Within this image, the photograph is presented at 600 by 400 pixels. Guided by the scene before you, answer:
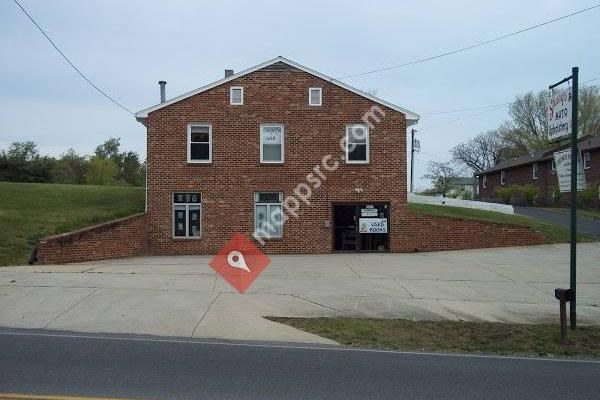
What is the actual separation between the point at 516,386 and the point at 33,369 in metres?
5.67

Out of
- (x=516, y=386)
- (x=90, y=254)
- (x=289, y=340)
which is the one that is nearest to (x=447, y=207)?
(x=90, y=254)

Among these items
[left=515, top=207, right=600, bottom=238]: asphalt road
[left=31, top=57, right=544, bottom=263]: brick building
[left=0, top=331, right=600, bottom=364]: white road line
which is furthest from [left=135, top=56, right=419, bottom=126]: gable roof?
[left=0, top=331, right=600, bottom=364]: white road line

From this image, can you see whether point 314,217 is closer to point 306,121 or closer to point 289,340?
point 306,121

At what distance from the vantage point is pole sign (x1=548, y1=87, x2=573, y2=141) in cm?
1027

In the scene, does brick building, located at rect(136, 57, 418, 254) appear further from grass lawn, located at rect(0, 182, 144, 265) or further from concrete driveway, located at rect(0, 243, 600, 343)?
concrete driveway, located at rect(0, 243, 600, 343)

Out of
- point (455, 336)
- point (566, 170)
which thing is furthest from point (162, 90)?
point (455, 336)

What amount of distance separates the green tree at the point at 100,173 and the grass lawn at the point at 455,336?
52.8 m

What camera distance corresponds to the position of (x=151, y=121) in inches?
920

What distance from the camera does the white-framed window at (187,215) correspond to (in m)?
23.4

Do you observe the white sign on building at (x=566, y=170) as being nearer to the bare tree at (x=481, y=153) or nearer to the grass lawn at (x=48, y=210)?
the grass lawn at (x=48, y=210)

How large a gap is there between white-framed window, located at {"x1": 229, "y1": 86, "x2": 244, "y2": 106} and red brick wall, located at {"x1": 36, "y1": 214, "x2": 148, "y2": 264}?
5745mm

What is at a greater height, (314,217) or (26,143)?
(26,143)

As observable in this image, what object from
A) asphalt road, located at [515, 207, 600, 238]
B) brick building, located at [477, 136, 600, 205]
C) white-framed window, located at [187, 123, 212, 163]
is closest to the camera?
white-framed window, located at [187, 123, 212, 163]

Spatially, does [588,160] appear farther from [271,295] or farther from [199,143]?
[271,295]
